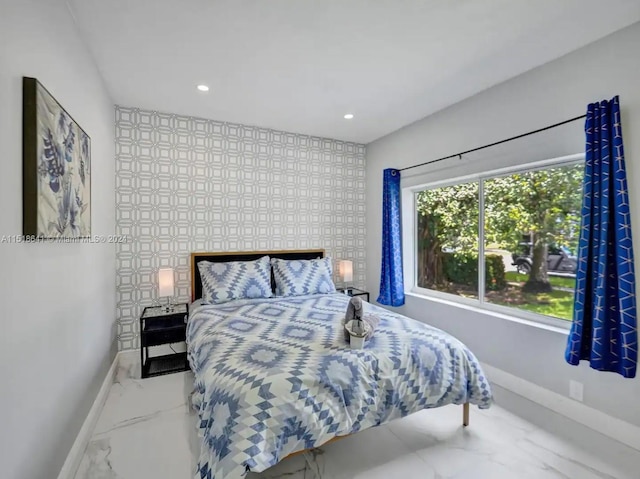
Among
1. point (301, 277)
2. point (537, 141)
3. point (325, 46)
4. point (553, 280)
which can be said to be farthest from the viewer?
point (301, 277)

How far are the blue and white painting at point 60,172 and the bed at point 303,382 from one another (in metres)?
1.01

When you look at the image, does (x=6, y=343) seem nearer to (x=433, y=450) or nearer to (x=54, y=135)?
(x=54, y=135)

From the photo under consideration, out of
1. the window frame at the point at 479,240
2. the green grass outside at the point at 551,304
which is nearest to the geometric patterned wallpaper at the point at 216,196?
the window frame at the point at 479,240

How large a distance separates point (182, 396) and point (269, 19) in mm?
2730

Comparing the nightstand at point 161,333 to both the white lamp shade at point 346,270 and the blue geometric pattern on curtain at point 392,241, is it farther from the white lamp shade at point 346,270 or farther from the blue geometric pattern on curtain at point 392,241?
the blue geometric pattern on curtain at point 392,241

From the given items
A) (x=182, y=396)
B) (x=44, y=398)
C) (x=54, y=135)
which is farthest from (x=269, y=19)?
(x=182, y=396)

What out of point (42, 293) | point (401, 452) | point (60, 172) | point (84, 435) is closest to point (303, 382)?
point (401, 452)

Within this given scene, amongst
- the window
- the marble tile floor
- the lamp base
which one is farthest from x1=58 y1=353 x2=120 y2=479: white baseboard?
the window

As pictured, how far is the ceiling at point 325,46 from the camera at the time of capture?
172cm

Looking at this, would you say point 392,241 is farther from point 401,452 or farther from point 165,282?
point 165,282

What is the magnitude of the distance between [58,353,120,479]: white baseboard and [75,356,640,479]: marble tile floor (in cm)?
4

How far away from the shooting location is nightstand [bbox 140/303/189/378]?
2734mm

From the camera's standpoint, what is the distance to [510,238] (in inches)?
106

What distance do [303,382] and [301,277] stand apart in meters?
1.77
